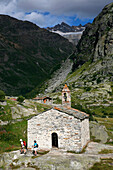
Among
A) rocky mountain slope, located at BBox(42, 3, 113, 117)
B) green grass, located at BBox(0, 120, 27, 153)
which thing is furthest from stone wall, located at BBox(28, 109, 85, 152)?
rocky mountain slope, located at BBox(42, 3, 113, 117)

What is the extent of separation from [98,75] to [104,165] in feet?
407

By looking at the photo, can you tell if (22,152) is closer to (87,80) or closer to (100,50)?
(87,80)

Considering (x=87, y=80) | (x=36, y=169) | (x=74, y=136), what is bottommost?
(x=36, y=169)

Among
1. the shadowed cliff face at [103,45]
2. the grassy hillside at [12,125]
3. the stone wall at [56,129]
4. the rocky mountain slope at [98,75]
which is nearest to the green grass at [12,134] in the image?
the grassy hillside at [12,125]

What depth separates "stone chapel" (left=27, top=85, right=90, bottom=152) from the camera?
83.9ft

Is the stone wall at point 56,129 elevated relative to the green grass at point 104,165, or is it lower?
elevated

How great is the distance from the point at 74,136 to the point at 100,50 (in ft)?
484

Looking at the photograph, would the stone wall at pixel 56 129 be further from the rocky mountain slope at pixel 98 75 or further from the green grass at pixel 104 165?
the rocky mountain slope at pixel 98 75

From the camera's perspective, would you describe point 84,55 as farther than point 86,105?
Yes

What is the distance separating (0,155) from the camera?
24953 mm

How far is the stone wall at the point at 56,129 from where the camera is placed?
25.6 metres

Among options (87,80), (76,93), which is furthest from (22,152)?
(87,80)

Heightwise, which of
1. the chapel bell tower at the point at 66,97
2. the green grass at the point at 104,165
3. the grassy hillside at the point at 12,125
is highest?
the chapel bell tower at the point at 66,97

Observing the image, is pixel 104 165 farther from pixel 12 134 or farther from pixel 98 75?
pixel 98 75
